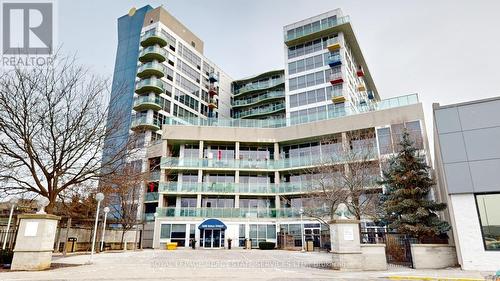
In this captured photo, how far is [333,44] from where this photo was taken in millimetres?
45812

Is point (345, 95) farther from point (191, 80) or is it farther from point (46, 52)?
point (46, 52)

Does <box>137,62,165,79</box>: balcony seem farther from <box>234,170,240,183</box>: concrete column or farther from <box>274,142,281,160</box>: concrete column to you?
<box>274,142,281,160</box>: concrete column

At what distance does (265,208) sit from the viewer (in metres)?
36.5

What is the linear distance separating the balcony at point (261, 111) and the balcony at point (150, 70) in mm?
17208

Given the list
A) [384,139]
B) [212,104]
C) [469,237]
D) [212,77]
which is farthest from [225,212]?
[212,77]

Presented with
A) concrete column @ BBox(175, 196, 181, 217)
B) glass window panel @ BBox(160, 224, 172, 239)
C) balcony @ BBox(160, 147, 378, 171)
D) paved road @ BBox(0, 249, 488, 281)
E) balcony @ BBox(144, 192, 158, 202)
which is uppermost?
balcony @ BBox(160, 147, 378, 171)

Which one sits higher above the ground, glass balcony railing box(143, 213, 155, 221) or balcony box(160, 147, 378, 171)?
balcony box(160, 147, 378, 171)

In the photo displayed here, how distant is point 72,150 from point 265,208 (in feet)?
84.6

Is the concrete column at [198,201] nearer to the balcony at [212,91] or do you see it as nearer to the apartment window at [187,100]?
the apartment window at [187,100]

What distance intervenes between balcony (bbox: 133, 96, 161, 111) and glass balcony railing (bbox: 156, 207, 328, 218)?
17378 millimetres

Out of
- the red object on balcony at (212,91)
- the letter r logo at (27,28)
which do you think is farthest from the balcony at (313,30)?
the letter r logo at (27,28)

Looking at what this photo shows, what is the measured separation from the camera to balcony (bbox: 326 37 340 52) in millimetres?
45688

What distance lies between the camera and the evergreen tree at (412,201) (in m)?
15.9

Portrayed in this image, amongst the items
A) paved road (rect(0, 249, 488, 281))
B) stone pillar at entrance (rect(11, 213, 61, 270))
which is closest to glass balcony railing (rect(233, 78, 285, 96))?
paved road (rect(0, 249, 488, 281))
